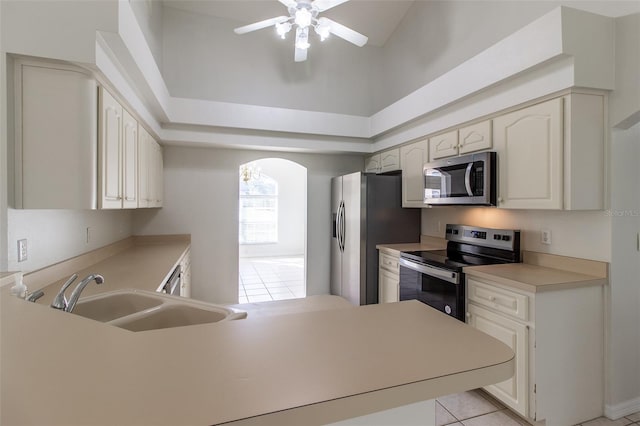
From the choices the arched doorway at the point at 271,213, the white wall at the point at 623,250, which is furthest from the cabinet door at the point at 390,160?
the arched doorway at the point at 271,213

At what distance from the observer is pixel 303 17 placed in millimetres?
2717

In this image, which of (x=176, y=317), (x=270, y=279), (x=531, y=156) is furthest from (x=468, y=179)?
(x=270, y=279)

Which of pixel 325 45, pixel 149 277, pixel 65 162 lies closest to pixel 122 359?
pixel 65 162

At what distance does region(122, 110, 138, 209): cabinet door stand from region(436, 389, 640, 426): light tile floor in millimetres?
2698

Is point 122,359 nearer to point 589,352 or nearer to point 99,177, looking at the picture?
point 99,177

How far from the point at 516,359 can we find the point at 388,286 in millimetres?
1533

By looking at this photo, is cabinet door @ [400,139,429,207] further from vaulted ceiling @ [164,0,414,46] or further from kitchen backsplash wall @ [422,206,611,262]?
vaulted ceiling @ [164,0,414,46]

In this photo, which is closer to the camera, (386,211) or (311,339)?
(311,339)

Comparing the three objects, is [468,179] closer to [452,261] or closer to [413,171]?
[452,261]

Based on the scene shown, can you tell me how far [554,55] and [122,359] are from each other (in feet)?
8.34

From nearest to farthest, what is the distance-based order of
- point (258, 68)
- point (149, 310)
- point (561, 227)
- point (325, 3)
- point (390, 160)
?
1. point (149, 310)
2. point (561, 227)
3. point (325, 3)
4. point (390, 160)
5. point (258, 68)

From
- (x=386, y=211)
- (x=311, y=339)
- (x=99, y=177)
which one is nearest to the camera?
(x=311, y=339)

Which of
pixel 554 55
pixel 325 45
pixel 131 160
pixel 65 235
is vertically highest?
pixel 325 45

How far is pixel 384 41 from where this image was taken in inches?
182
